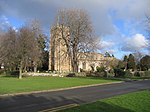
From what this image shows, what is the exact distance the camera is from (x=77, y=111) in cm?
1100

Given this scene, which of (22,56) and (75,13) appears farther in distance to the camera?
(75,13)

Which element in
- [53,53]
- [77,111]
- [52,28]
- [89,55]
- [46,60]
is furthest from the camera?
[46,60]

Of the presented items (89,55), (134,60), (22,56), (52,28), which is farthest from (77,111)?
(134,60)

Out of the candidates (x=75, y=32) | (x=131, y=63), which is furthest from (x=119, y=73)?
(x=131, y=63)

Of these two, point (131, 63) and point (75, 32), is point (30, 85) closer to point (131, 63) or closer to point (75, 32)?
point (75, 32)

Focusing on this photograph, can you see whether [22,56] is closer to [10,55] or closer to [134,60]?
[10,55]

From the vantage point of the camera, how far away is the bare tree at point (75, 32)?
202ft

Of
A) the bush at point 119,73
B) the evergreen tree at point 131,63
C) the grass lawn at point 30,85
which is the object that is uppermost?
the evergreen tree at point 131,63

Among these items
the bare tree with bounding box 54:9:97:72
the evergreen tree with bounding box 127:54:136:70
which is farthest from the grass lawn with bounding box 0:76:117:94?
the evergreen tree with bounding box 127:54:136:70

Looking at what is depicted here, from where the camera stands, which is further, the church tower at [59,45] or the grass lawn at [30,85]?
the church tower at [59,45]

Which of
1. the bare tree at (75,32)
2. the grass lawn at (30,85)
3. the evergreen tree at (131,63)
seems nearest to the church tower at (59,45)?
the bare tree at (75,32)

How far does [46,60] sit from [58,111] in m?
76.5

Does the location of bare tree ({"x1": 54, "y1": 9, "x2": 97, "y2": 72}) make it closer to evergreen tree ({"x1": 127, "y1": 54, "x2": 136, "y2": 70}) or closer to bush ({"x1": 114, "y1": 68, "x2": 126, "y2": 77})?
bush ({"x1": 114, "y1": 68, "x2": 126, "y2": 77})

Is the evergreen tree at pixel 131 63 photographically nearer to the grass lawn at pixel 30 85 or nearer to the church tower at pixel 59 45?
the church tower at pixel 59 45
